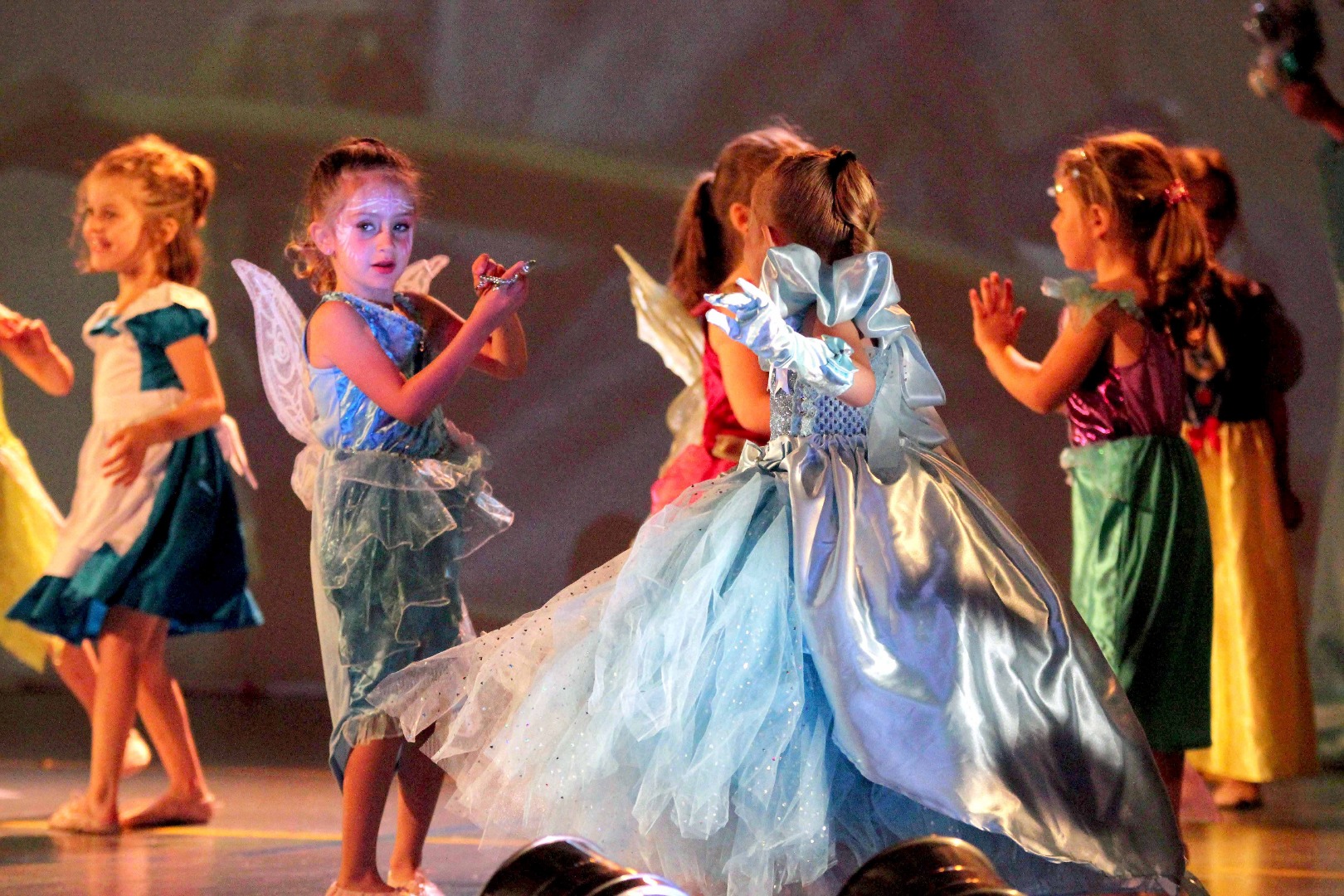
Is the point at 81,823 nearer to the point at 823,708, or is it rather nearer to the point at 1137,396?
the point at 823,708

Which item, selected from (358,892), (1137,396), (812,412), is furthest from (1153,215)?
(358,892)

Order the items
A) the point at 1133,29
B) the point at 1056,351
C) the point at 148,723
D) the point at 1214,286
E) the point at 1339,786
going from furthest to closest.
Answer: the point at 1133,29
the point at 1339,786
the point at 1214,286
the point at 148,723
the point at 1056,351

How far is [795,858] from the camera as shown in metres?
2.16

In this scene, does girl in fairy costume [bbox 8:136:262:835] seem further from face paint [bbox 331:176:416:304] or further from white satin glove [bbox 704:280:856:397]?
white satin glove [bbox 704:280:856:397]

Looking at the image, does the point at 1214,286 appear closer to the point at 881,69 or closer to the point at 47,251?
the point at 881,69

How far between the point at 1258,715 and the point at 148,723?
8.83 ft

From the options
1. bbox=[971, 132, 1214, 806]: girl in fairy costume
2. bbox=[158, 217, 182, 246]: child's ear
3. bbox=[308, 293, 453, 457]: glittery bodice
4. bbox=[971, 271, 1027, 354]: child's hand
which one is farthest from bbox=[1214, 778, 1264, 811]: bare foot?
bbox=[158, 217, 182, 246]: child's ear

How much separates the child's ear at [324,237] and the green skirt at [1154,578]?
A: 157cm

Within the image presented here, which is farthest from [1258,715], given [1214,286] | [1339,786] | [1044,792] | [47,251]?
[47,251]

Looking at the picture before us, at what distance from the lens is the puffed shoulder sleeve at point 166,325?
11.7ft

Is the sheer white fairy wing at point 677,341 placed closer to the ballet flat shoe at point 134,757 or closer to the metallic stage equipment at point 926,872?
the ballet flat shoe at point 134,757

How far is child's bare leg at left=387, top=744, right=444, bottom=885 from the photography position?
266 centimetres

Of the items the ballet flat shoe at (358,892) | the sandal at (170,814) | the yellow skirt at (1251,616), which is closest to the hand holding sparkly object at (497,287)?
the ballet flat shoe at (358,892)

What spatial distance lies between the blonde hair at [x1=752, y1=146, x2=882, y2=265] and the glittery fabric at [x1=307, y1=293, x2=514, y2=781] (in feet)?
2.24
